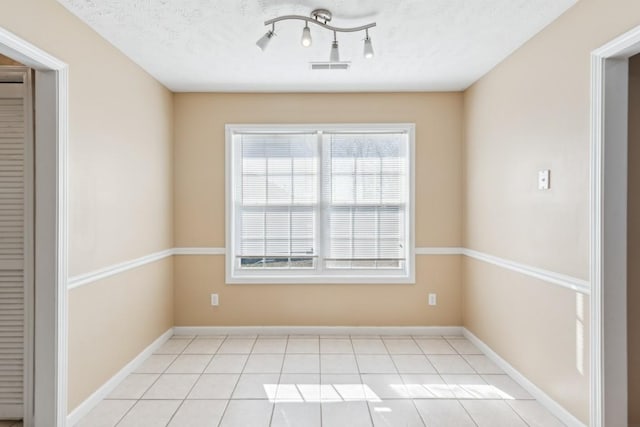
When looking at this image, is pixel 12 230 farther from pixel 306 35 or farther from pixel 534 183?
pixel 534 183

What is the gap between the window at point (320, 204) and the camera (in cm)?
417

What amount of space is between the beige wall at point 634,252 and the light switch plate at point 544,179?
434 millimetres

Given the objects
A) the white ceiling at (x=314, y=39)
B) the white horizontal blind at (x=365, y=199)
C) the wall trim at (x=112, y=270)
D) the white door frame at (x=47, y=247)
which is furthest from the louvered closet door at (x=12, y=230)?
the white horizontal blind at (x=365, y=199)

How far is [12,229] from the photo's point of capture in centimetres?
237

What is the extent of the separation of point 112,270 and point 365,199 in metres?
2.50

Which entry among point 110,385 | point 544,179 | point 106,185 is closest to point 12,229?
point 106,185

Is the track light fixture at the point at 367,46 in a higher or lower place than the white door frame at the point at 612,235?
higher

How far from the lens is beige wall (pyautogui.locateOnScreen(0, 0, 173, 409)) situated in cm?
243

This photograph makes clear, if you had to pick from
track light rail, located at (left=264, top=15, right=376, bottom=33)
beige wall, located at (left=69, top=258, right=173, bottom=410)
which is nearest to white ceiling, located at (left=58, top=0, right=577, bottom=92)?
track light rail, located at (left=264, top=15, right=376, bottom=33)

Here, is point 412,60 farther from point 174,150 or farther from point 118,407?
point 118,407

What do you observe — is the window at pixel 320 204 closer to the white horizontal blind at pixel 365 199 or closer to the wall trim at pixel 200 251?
the white horizontal blind at pixel 365 199

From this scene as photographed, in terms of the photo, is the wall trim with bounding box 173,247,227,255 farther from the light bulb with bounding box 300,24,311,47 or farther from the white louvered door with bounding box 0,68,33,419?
the light bulb with bounding box 300,24,311,47

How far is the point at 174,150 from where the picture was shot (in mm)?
4129

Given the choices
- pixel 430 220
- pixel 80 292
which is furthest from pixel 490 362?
pixel 80 292
